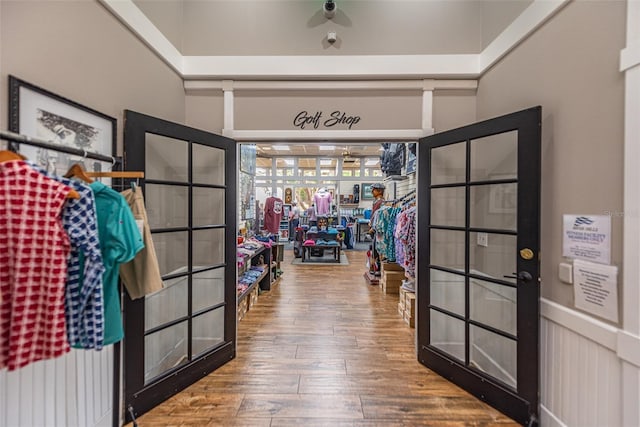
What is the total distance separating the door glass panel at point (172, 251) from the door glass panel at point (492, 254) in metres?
2.41

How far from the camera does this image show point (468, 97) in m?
2.65

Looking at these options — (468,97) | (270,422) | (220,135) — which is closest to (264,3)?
(220,135)

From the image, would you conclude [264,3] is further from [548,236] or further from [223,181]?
[548,236]

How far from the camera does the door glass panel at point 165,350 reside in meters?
2.09

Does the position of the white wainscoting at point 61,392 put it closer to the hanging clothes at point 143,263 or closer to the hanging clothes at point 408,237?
the hanging clothes at point 143,263

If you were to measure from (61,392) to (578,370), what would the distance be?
9.77ft

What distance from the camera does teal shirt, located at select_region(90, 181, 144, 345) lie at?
1.27 m

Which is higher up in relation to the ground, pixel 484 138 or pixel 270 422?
pixel 484 138

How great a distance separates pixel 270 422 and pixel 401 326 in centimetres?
211

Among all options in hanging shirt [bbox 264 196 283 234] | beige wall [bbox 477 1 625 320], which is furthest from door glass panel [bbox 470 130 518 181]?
hanging shirt [bbox 264 196 283 234]

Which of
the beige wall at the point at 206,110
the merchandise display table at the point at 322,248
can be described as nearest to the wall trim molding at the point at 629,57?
the beige wall at the point at 206,110

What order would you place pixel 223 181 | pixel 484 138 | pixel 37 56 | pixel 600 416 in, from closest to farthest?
pixel 37 56
pixel 600 416
pixel 484 138
pixel 223 181

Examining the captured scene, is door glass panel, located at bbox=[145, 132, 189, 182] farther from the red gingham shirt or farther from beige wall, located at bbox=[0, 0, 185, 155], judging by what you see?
the red gingham shirt

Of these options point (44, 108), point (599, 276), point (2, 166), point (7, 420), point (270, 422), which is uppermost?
point (44, 108)
